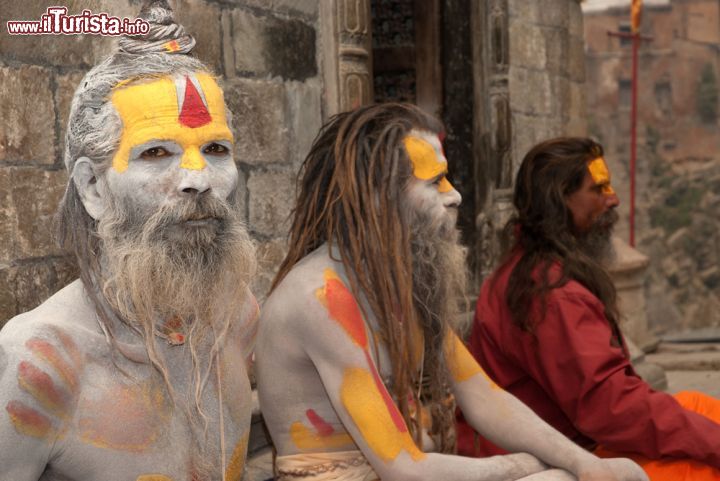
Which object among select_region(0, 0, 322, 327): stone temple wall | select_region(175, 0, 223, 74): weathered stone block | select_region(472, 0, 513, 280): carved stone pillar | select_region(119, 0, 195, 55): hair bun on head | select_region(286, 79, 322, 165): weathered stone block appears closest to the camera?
select_region(119, 0, 195, 55): hair bun on head

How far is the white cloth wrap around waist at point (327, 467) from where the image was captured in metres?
2.62

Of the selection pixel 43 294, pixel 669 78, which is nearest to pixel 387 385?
pixel 43 294

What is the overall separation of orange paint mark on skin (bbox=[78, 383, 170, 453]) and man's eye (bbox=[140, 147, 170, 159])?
45 cm

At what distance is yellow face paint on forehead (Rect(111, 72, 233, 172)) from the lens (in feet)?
6.72

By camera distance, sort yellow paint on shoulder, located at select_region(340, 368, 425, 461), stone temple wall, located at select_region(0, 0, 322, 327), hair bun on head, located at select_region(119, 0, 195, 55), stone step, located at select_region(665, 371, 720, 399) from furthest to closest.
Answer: stone step, located at select_region(665, 371, 720, 399) < stone temple wall, located at select_region(0, 0, 322, 327) < yellow paint on shoulder, located at select_region(340, 368, 425, 461) < hair bun on head, located at select_region(119, 0, 195, 55)

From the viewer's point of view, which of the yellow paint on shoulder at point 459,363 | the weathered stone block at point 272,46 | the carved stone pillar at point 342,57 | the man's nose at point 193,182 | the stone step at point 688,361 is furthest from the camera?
the stone step at point 688,361

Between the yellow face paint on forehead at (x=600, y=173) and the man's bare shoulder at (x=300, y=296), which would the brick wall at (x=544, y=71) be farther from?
the man's bare shoulder at (x=300, y=296)

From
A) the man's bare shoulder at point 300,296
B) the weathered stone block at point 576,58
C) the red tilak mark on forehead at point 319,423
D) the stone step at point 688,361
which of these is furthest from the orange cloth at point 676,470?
the weathered stone block at point 576,58

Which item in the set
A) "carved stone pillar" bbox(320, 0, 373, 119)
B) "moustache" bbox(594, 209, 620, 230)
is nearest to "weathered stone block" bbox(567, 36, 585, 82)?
"carved stone pillar" bbox(320, 0, 373, 119)

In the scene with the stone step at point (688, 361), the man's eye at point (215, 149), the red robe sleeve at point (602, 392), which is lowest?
the stone step at point (688, 361)

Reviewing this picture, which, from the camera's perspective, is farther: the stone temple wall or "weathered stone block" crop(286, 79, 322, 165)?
"weathered stone block" crop(286, 79, 322, 165)

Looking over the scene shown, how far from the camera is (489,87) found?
626 centimetres

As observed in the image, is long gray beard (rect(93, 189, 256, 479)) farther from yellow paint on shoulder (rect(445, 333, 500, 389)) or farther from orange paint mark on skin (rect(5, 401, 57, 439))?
yellow paint on shoulder (rect(445, 333, 500, 389))

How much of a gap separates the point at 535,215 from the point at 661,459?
3.20 feet
